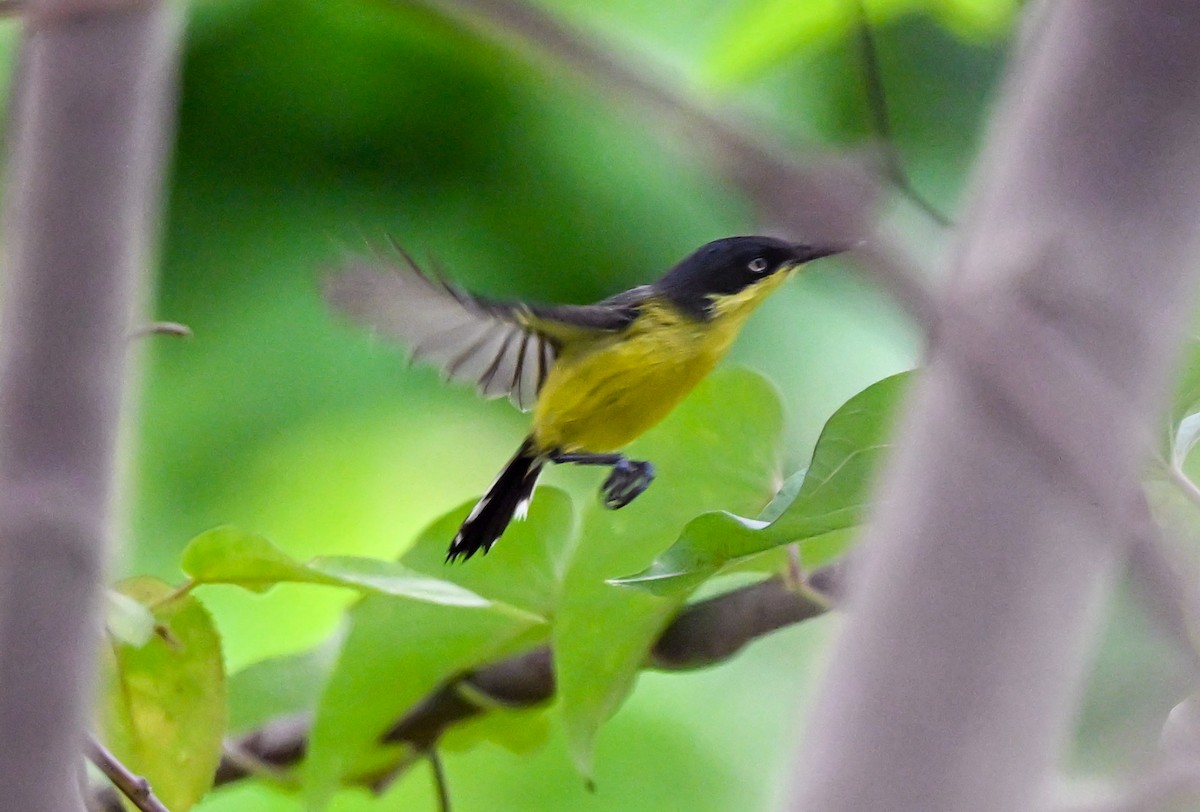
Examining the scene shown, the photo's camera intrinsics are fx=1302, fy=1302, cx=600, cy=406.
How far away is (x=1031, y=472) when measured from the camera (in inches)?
6.0

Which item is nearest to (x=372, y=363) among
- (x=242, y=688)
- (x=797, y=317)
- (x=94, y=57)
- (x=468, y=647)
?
(x=797, y=317)

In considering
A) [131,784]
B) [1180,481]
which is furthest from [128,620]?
[1180,481]

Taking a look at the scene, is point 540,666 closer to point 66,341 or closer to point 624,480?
point 624,480

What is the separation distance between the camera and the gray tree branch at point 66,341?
18cm

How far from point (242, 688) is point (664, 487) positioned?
217mm

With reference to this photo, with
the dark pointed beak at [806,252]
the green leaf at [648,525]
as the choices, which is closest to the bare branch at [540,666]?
the green leaf at [648,525]

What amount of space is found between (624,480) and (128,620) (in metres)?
0.15

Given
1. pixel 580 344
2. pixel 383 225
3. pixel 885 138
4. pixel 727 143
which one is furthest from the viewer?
pixel 383 225

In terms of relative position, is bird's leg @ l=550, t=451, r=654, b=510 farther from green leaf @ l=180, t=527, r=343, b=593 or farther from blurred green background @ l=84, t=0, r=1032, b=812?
blurred green background @ l=84, t=0, r=1032, b=812

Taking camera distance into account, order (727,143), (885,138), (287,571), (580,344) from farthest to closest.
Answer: (580,344) → (287,571) → (885,138) → (727,143)

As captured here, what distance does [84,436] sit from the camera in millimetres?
194

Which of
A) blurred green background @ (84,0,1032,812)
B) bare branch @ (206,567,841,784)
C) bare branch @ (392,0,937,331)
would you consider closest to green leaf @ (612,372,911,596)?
bare branch @ (206,567,841,784)

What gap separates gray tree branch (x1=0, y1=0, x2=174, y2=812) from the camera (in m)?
0.18

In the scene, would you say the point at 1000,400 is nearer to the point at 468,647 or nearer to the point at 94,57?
the point at 94,57
